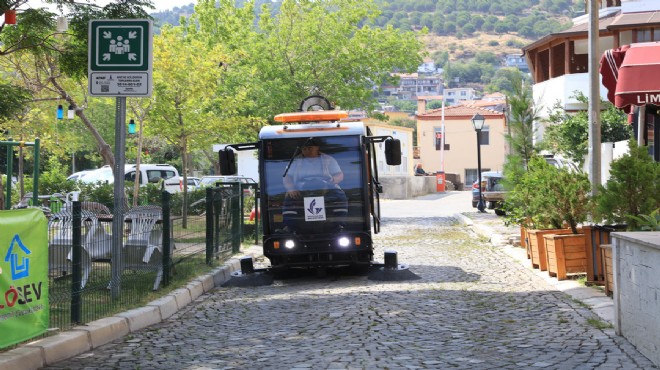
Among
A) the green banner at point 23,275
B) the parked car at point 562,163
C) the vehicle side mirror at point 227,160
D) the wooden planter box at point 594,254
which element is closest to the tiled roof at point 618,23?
the parked car at point 562,163

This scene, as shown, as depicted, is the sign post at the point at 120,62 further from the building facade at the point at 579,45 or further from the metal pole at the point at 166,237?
the building facade at the point at 579,45

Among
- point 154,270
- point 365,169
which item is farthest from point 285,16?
point 154,270

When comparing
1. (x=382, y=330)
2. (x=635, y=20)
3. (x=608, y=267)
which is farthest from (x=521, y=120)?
(x=635, y=20)

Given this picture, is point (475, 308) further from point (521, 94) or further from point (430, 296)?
point (521, 94)

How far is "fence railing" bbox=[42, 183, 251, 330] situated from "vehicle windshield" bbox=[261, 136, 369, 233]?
→ 4.72 feet

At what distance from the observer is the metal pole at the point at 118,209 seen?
1066cm

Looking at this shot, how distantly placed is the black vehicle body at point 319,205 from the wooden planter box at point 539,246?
2.49 m

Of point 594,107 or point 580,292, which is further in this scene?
point 594,107

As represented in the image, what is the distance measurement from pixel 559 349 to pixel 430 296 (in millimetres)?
3905

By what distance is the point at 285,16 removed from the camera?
34.1m

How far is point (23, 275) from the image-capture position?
782 centimetres

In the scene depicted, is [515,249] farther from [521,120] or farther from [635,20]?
[635,20]

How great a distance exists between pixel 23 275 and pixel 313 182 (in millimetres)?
6695

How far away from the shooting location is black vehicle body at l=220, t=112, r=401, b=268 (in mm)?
13938
